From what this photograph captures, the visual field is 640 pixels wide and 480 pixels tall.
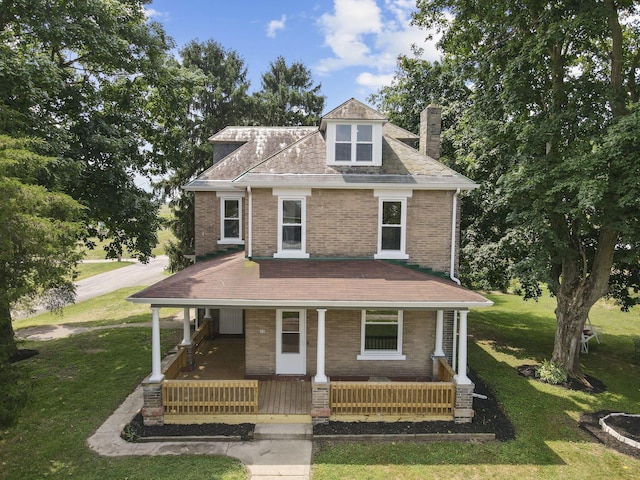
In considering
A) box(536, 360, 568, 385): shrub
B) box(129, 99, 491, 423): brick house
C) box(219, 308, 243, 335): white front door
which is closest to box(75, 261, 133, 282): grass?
box(219, 308, 243, 335): white front door

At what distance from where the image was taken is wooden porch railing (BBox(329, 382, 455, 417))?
1056 centimetres

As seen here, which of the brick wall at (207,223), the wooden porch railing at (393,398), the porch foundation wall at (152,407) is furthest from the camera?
the brick wall at (207,223)

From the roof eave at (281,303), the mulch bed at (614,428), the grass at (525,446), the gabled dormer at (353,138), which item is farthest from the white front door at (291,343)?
the mulch bed at (614,428)

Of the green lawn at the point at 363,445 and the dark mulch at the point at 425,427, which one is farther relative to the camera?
the dark mulch at the point at 425,427

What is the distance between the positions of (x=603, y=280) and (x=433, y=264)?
6799 millimetres

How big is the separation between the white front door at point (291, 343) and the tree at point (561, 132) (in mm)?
8628

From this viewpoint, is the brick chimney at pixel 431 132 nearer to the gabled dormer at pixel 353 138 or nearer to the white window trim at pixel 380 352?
the gabled dormer at pixel 353 138

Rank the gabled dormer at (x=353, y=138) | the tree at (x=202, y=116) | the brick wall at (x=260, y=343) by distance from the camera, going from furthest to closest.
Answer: the tree at (x=202, y=116) → the gabled dormer at (x=353, y=138) → the brick wall at (x=260, y=343)

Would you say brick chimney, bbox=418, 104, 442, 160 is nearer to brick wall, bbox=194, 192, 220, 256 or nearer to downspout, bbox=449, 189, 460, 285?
downspout, bbox=449, 189, 460, 285

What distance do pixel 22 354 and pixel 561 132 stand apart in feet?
76.8

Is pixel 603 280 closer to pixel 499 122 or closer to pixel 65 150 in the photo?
pixel 499 122

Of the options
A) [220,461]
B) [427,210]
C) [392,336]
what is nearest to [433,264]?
[427,210]

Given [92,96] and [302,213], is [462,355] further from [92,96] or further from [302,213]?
[92,96]

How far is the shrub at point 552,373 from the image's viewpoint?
13695mm
